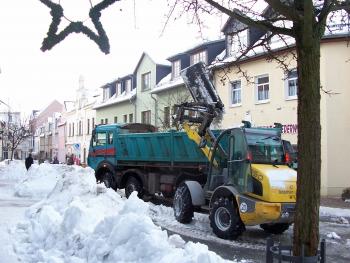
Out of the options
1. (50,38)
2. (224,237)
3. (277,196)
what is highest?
(50,38)

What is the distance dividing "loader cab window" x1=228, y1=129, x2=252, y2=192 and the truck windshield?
17 cm

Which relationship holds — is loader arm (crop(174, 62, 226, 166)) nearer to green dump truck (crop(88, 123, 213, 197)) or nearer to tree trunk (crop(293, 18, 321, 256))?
green dump truck (crop(88, 123, 213, 197))

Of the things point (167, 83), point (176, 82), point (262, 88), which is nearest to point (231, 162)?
point (262, 88)

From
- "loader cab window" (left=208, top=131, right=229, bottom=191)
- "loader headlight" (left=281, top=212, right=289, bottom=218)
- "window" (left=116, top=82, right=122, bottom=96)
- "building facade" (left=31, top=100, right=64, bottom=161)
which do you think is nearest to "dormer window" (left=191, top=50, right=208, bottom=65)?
"window" (left=116, top=82, right=122, bottom=96)

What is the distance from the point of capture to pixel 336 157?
871 inches

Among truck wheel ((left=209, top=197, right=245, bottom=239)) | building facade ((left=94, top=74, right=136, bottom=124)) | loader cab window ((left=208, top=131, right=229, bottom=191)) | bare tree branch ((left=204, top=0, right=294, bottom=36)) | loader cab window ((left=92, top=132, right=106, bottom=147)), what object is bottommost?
truck wheel ((left=209, top=197, right=245, bottom=239))

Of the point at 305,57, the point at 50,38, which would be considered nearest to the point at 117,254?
the point at 305,57

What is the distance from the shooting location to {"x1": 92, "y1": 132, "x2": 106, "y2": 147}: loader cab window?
64.4ft

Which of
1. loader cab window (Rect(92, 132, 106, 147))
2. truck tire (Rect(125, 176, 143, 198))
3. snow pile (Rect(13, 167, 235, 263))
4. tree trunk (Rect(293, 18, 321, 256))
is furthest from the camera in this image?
loader cab window (Rect(92, 132, 106, 147))

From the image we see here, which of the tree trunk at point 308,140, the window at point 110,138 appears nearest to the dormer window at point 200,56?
the window at point 110,138

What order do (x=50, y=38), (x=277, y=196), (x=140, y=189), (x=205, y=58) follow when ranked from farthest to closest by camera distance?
(x=205, y=58) → (x=140, y=189) → (x=277, y=196) → (x=50, y=38)

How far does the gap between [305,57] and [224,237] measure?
6.87m

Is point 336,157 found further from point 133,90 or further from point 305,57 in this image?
point 133,90

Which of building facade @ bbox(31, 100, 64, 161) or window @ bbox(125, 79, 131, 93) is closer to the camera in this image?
window @ bbox(125, 79, 131, 93)
